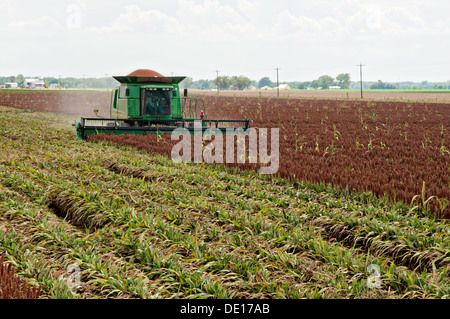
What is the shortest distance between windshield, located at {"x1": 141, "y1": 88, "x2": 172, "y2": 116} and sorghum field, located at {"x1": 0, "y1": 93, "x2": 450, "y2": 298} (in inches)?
243

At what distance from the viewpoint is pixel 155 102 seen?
1728cm

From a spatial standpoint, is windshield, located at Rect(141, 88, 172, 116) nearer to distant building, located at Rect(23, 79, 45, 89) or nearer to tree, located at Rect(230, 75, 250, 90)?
distant building, located at Rect(23, 79, 45, 89)

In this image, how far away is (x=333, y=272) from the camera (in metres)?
4.89

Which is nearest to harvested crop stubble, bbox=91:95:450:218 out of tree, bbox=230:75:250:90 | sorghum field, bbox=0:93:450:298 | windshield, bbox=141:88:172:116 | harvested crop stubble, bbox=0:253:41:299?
sorghum field, bbox=0:93:450:298

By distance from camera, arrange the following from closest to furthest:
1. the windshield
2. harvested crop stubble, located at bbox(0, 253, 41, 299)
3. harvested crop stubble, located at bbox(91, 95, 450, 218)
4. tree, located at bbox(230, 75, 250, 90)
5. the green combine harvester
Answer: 1. harvested crop stubble, located at bbox(0, 253, 41, 299)
2. harvested crop stubble, located at bbox(91, 95, 450, 218)
3. the green combine harvester
4. the windshield
5. tree, located at bbox(230, 75, 250, 90)

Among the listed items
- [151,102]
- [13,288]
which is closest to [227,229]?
[13,288]

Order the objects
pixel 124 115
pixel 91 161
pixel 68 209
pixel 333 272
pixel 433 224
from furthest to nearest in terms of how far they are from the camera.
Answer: pixel 124 115 < pixel 91 161 < pixel 68 209 < pixel 433 224 < pixel 333 272

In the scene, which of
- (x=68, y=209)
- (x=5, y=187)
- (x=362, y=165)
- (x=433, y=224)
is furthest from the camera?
(x=362, y=165)

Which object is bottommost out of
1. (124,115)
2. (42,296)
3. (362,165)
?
(42,296)

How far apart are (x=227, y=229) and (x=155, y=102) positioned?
11668 mm

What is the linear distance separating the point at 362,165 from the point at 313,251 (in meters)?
5.32

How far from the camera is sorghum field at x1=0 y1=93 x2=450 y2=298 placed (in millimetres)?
4664
